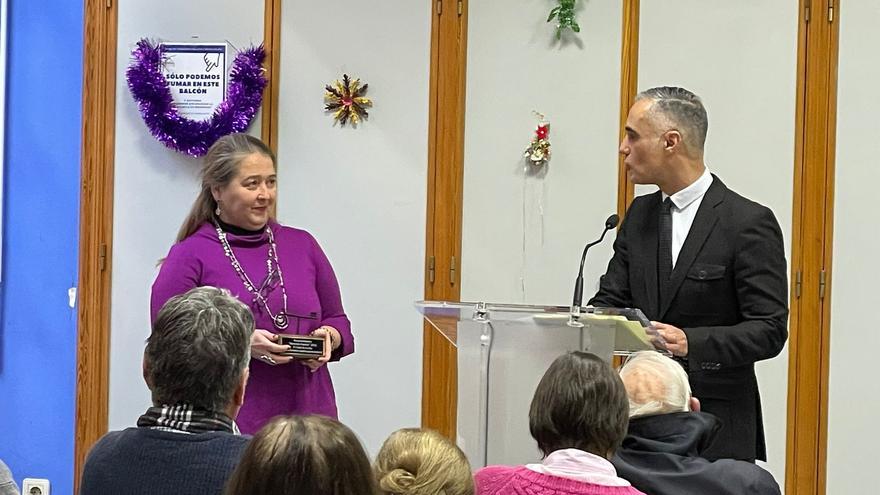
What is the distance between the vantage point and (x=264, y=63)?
14.1 ft

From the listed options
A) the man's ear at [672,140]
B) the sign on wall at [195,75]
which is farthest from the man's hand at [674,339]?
the sign on wall at [195,75]

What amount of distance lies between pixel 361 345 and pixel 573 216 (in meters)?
0.94

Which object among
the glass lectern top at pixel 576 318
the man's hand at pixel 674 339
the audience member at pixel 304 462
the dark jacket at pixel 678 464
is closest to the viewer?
the audience member at pixel 304 462

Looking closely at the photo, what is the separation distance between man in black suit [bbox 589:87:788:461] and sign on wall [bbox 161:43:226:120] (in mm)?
1867

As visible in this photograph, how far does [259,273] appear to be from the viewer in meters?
3.14

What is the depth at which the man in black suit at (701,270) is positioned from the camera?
278cm

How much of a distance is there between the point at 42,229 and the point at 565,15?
7.08 feet

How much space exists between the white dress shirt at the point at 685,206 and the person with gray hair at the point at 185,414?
4.58 feet

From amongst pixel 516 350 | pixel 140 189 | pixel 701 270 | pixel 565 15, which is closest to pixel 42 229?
pixel 140 189

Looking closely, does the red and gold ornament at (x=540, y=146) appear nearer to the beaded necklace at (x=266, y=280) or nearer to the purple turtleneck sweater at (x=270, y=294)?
the purple turtleneck sweater at (x=270, y=294)

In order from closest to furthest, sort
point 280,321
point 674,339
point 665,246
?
point 674,339, point 665,246, point 280,321

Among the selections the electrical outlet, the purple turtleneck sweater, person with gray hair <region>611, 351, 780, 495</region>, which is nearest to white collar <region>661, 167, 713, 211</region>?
person with gray hair <region>611, 351, 780, 495</region>

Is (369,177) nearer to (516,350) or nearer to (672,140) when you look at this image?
(672,140)

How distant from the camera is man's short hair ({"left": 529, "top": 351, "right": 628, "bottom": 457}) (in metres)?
2.02
